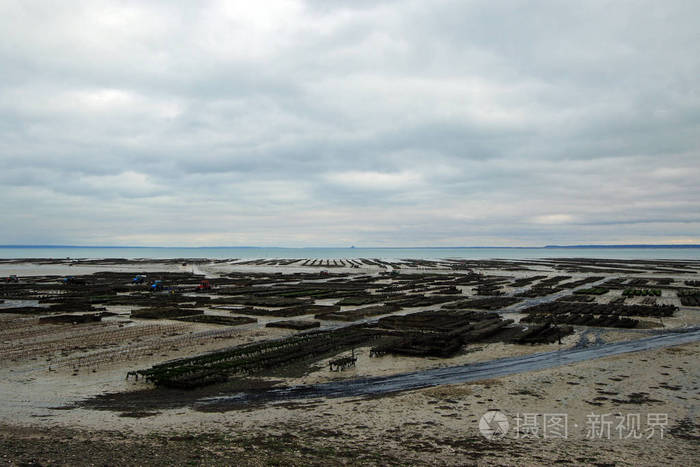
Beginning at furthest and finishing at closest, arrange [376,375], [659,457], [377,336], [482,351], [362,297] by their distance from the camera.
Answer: [362,297]
[377,336]
[482,351]
[376,375]
[659,457]

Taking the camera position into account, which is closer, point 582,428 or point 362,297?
point 582,428

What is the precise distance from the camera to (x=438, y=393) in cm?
2047

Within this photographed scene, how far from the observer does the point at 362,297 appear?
62469 millimetres

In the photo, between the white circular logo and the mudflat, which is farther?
the white circular logo

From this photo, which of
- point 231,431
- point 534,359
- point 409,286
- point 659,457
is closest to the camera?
point 659,457

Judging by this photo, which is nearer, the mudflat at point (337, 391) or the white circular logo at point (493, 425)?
the mudflat at point (337, 391)

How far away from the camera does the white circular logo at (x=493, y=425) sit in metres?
15.8

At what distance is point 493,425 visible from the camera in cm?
1667

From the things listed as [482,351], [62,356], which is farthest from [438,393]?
[62,356]

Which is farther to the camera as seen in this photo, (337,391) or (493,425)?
(337,391)

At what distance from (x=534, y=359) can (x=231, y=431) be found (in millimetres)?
19768

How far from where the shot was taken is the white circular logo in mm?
15764

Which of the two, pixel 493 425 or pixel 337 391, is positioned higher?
pixel 493 425

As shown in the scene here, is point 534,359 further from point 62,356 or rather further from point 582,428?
point 62,356
